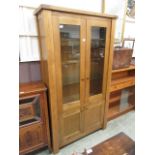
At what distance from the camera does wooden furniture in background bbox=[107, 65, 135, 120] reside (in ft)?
8.35

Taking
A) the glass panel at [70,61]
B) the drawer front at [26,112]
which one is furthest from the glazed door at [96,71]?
the drawer front at [26,112]

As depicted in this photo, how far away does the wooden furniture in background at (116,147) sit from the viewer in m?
1.16

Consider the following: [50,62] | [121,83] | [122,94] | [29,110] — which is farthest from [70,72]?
[122,94]

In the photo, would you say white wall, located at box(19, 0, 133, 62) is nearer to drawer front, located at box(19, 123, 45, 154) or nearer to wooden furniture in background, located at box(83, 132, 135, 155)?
drawer front, located at box(19, 123, 45, 154)

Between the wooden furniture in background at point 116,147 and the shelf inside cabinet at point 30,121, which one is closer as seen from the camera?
the wooden furniture in background at point 116,147

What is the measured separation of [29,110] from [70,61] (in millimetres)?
801

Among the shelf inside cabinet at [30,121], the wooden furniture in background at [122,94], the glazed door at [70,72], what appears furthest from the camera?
the wooden furniture in background at [122,94]

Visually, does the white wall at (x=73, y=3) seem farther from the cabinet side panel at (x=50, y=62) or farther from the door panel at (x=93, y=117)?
the door panel at (x=93, y=117)

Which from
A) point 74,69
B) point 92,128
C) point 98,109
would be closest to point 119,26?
point 74,69

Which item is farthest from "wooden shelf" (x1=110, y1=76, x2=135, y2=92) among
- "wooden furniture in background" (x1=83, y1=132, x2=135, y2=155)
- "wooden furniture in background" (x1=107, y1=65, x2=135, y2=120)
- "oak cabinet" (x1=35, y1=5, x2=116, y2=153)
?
"wooden furniture in background" (x1=83, y1=132, x2=135, y2=155)

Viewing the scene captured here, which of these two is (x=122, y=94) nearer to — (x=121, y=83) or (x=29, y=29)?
(x=121, y=83)
